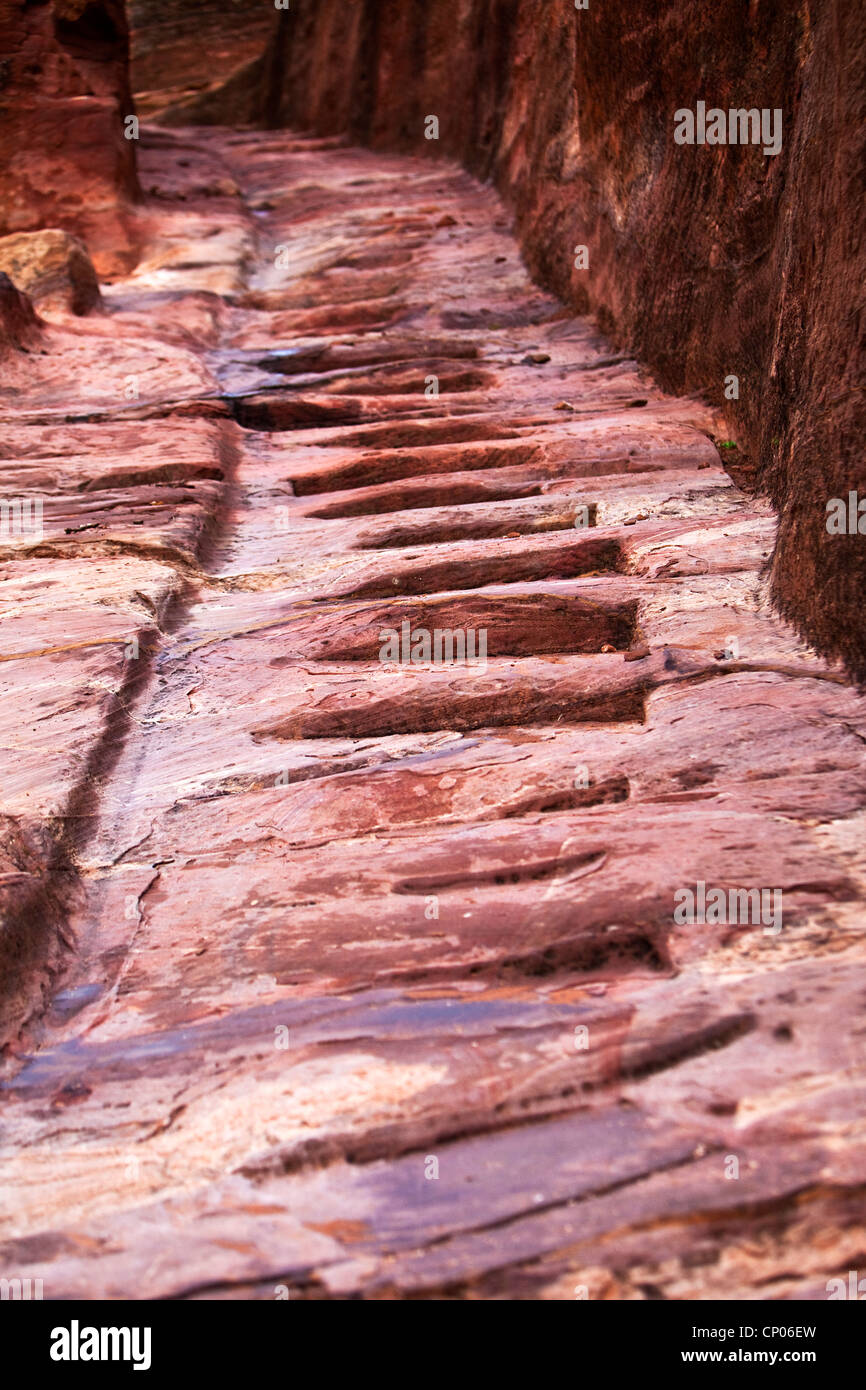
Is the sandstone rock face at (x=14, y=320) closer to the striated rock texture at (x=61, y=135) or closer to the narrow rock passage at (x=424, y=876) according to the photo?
the narrow rock passage at (x=424, y=876)

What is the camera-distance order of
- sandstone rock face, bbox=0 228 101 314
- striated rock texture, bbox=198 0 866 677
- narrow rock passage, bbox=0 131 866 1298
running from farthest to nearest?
1. sandstone rock face, bbox=0 228 101 314
2. striated rock texture, bbox=198 0 866 677
3. narrow rock passage, bbox=0 131 866 1298

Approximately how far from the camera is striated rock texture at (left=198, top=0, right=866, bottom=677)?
3879mm

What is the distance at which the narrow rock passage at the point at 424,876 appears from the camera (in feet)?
7.29

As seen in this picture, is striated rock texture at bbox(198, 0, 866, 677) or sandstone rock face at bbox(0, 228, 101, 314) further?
sandstone rock face at bbox(0, 228, 101, 314)

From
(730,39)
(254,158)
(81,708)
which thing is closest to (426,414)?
(730,39)

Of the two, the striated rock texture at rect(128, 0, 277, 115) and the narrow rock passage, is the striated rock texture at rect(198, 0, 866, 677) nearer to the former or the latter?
the narrow rock passage

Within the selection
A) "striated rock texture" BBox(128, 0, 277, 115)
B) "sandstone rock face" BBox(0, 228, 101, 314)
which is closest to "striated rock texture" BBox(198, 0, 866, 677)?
"sandstone rock face" BBox(0, 228, 101, 314)

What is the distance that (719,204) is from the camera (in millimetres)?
6082

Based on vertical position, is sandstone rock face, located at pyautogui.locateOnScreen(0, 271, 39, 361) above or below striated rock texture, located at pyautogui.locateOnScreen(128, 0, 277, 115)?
below

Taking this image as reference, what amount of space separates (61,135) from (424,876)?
9519 mm

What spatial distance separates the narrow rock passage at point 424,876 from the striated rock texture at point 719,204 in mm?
385

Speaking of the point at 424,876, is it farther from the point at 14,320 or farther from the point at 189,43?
the point at 189,43

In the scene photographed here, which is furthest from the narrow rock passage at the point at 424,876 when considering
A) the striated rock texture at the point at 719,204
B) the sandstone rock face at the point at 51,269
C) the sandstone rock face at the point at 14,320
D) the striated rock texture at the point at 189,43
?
the striated rock texture at the point at 189,43

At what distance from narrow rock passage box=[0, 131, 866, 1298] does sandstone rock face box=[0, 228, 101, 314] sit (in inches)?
88.2
